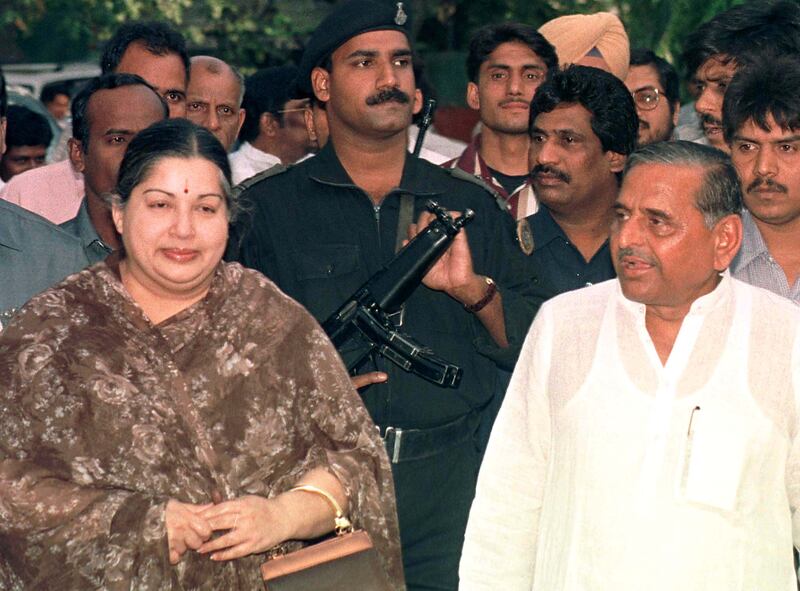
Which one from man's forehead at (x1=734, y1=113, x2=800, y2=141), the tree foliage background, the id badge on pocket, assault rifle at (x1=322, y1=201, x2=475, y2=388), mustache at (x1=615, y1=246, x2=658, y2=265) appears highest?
the tree foliage background

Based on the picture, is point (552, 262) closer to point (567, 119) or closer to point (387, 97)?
point (567, 119)

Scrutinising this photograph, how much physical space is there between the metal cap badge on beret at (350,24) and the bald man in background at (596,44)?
7.03ft

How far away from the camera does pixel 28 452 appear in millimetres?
4516

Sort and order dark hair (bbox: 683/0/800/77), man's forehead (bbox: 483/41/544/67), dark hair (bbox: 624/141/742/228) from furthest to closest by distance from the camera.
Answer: man's forehead (bbox: 483/41/544/67)
dark hair (bbox: 683/0/800/77)
dark hair (bbox: 624/141/742/228)

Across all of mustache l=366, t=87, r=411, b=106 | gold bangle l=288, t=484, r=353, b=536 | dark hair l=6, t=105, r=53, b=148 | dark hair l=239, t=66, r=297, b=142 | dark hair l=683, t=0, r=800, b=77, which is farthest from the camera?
dark hair l=6, t=105, r=53, b=148

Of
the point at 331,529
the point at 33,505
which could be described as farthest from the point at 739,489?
the point at 33,505

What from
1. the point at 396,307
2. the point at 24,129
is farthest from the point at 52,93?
the point at 396,307

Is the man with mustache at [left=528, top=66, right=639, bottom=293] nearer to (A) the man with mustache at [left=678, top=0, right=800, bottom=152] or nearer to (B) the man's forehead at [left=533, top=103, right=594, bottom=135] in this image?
(B) the man's forehead at [left=533, top=103, right=594, bottom=135]

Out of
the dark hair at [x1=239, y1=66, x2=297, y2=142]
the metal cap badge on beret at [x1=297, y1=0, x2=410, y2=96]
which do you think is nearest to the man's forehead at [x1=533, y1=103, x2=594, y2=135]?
the metal cap badge on beret at [x1=297, y1=0, x2=410, y2=96]

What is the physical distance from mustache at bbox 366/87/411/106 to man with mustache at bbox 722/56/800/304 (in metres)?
1.22

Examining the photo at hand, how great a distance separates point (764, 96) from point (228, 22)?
55.6 ft

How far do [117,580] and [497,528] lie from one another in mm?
1106

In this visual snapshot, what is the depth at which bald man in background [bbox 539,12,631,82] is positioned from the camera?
8.30 meters

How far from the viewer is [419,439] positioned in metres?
5.87
